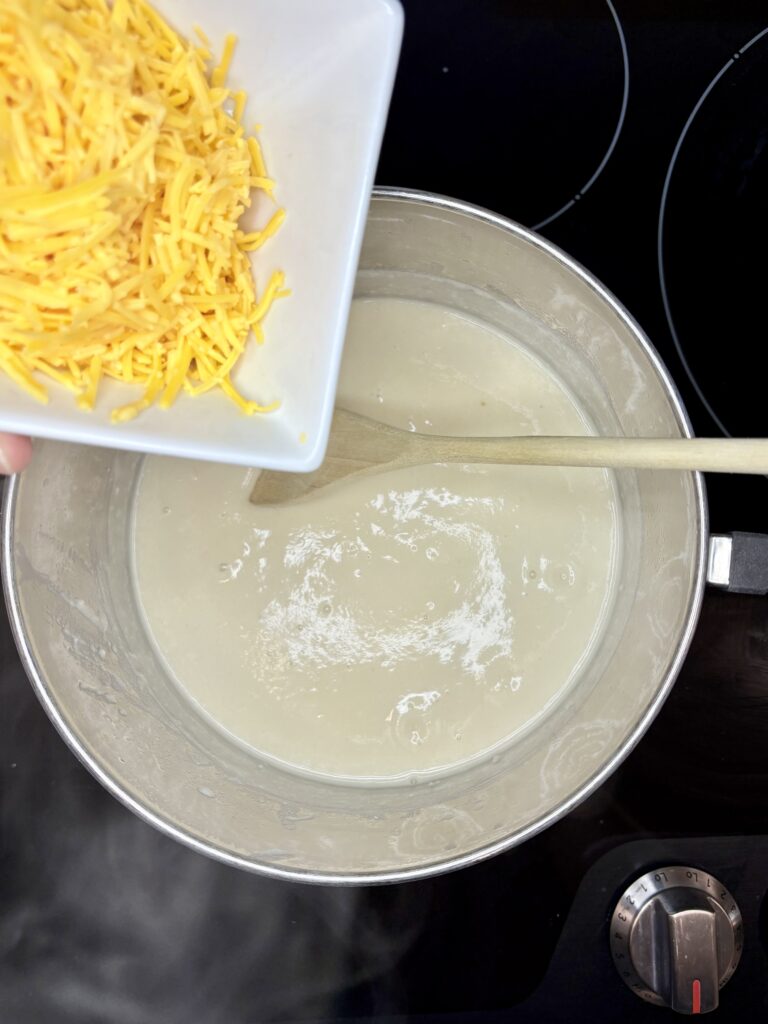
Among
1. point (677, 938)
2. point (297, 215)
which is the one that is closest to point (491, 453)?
point (297, 215)

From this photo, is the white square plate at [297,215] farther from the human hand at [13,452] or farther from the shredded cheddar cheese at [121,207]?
the human hand at [13,452]

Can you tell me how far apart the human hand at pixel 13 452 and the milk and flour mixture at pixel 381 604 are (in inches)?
8.5

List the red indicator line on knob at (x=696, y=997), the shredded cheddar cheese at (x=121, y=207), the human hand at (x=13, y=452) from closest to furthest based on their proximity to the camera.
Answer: the shredded cheddar cheese at (x=121, y=207) < the human hand at (x=13, y=452) < the red indicator line on knob at (x=696, y=997)

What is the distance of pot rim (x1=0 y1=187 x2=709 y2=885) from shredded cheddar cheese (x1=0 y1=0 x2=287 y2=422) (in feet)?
0.74

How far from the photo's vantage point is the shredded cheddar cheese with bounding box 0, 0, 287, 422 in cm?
50

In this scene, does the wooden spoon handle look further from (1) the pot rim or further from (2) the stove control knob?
(2) the stove control knob

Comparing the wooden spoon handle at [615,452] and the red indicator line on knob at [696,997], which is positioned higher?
the wooden spoon handle at [615,452]

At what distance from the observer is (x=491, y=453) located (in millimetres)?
705

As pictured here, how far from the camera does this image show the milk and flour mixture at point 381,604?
90 cm

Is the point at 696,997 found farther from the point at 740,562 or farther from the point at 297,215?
the point at 297,215

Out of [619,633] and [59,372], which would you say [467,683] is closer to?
[619,633]

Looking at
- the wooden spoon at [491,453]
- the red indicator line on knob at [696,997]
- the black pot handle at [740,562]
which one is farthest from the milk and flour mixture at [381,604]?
the red indicator line on knob at [696,997]

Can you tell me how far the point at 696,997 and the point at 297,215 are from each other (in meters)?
0.83

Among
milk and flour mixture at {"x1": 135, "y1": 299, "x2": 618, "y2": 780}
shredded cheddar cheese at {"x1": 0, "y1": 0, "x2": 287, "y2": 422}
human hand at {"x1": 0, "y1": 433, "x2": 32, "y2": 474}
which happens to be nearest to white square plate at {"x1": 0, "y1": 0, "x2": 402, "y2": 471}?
shredded cheddar cheese at {"x1": 0, "y1": 0, "x2": 287, "y2": 422}
